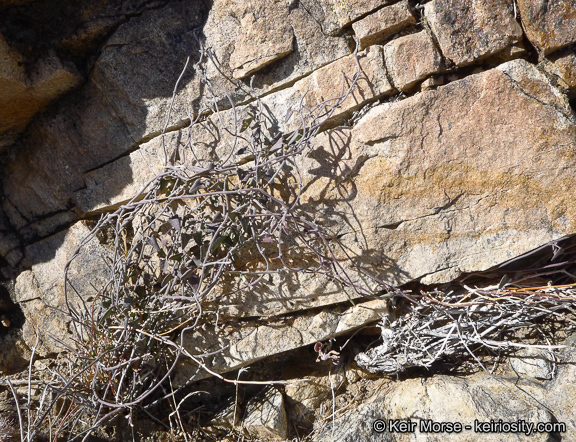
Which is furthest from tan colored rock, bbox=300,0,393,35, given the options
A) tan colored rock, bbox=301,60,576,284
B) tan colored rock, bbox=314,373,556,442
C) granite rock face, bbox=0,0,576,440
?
tan colored rock, bbox=314,373,556,442

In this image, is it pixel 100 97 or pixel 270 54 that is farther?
pixel 100 97

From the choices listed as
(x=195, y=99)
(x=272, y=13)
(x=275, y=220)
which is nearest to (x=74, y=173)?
(x=195, y=99)

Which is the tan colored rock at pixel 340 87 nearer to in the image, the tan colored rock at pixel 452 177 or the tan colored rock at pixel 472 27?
the tan colored rock at pixel 452 177

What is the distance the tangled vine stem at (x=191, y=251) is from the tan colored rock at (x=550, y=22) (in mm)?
736

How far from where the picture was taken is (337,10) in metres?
2.10

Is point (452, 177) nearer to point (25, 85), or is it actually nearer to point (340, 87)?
point (340, 87)

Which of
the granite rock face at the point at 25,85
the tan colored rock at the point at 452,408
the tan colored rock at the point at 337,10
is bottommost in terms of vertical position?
the tan colored rock at the point at 452,408

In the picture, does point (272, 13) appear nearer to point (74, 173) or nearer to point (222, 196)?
point (222, 196)

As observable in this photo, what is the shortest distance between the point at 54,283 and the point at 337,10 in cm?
203

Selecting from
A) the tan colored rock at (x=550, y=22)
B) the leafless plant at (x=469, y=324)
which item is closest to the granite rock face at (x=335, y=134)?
the tan colored rock at (x=550, y=22)

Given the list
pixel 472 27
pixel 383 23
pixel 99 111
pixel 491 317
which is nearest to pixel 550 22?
pixel 472 27

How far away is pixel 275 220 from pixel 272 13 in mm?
976

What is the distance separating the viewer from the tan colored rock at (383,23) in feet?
6.59

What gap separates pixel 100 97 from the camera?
2336 mm
